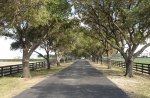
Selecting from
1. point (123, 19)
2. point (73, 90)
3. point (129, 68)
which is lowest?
point (73, 90)

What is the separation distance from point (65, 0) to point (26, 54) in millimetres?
6334

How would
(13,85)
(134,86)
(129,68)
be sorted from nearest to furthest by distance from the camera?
(134,86) → (13,85) → (129,68)

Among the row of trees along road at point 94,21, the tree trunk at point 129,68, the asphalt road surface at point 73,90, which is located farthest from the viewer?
the tree trunk at point 129,68

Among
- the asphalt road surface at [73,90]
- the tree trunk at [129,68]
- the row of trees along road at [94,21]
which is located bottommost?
the asphalt road surface at [73,90]

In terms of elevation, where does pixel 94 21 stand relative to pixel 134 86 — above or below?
above

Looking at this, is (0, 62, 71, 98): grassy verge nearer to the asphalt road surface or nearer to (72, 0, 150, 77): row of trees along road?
the asphalt road surface

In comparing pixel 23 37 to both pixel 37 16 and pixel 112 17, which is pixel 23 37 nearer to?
pixel 112 17

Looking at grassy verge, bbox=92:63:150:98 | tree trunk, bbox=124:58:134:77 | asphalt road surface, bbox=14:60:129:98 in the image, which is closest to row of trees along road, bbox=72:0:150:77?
tree trunk, bbox=124:58:134:77

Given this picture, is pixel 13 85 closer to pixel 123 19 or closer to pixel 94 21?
pixel 123 19

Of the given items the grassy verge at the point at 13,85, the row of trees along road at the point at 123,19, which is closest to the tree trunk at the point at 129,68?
the row of trees along road at the point at 123,19

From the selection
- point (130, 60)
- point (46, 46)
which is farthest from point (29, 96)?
point (46, 46)

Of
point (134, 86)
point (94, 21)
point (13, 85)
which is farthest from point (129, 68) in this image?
point (13, 85)

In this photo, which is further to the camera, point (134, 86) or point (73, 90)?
point (134, 86)

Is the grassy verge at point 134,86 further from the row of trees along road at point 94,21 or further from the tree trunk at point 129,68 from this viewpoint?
the row of trees along road at point 94,21
